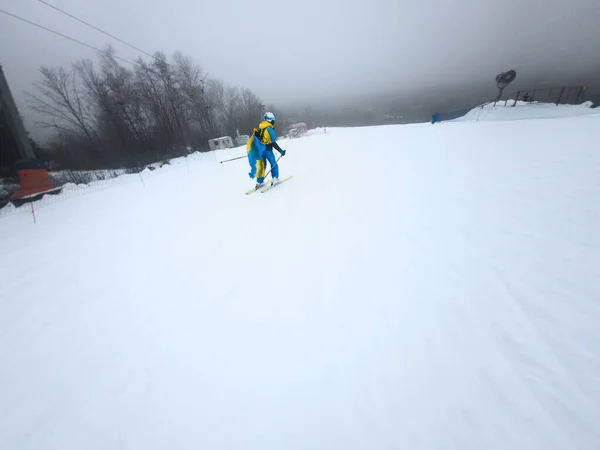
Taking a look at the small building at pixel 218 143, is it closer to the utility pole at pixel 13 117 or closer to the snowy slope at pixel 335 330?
the utility pole at pixel 13 117

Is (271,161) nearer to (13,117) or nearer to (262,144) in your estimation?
(262,144)

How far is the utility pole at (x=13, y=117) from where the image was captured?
10789 millimetres

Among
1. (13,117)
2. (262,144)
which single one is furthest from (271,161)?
(13,117)

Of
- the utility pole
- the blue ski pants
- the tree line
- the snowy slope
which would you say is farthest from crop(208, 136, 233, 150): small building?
the snowy slope

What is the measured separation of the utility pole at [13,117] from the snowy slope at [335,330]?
41.3ft

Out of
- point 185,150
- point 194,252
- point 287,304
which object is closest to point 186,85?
point 185,150

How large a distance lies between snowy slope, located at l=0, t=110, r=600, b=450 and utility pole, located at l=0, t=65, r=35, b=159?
41.3ft

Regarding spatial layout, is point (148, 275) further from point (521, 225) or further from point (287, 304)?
point (521, 225)

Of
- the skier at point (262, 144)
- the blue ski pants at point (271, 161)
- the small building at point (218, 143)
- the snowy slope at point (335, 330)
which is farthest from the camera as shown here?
the small building at point (218, 143)

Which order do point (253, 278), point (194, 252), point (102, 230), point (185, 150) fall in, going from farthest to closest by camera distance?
point (185, 150) < point (102, 230) < point (194, 252) < point (253, 278)

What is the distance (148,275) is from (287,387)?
279cm

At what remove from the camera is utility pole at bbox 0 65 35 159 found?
35.4ft

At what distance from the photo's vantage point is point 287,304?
2332 mm

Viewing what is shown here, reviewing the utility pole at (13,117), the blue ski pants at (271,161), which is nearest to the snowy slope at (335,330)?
the blue ski pants at (271,161)
